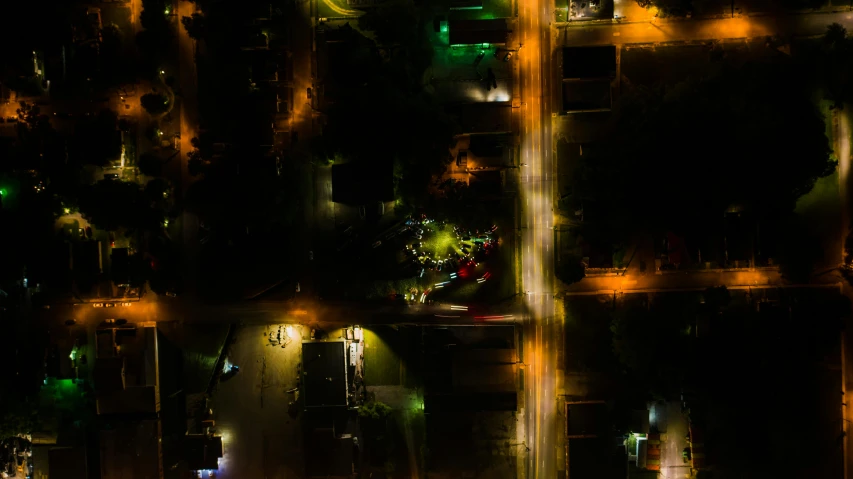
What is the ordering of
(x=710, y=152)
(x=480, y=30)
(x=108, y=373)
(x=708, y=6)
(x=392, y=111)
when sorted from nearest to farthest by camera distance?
(x=710, y=152) → (x=392, y=111) → (x=108, y=373) → (x=480, y=30) → (x=708, y=6)

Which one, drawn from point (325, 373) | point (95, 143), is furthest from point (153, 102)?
point (325, 373)

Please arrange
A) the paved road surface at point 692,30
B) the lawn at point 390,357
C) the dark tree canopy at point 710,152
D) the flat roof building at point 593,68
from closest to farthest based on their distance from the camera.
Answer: the dark tree canopy at point 710,152, the flat roof building at point 593,68, the paved road surface at point 692,30, the lawn at point 390,357

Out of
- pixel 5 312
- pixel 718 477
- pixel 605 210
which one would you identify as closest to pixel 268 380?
pixel 5 312

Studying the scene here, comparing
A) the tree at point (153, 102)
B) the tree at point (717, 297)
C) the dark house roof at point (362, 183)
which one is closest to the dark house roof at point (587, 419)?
the tree at point (717, 297)

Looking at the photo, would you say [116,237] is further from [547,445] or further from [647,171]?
[647,171]

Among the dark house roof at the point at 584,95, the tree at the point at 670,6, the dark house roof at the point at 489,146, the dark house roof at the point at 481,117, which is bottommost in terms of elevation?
the dark house roof at the point at 489,146

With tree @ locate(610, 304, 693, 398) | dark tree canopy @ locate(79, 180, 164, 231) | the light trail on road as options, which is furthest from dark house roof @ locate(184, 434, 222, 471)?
→ tree @ locate(610, 304, 693, 398)

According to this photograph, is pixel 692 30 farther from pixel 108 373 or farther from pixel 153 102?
pixel 108 373

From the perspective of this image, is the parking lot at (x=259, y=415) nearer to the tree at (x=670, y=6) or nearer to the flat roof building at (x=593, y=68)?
the flat roof building at (x=593, y=68)
